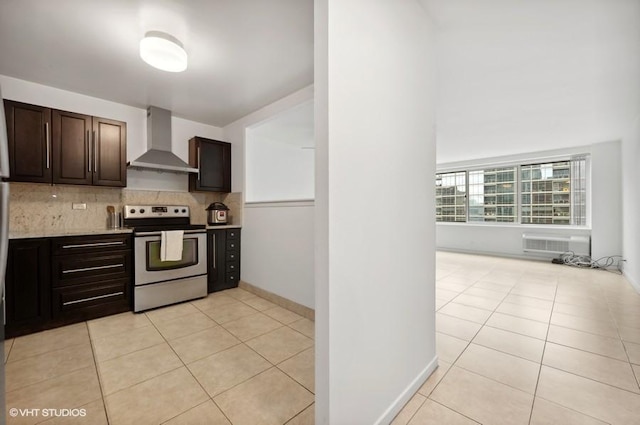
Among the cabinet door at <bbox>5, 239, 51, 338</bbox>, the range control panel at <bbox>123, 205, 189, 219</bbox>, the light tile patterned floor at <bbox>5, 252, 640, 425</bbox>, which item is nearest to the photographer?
the light tile patterned floor at <bbox>5, 252, 640, 425</bbox>

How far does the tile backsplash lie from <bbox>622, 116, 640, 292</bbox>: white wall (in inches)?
260

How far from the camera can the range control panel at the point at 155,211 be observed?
322 cm

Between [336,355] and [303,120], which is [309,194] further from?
[336,355]

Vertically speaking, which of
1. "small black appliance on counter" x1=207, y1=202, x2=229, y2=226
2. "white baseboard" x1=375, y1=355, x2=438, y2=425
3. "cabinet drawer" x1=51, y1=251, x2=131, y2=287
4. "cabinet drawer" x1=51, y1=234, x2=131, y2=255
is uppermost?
"small black appliance on counter" x1=207, y1=202, x2=229, y2=226

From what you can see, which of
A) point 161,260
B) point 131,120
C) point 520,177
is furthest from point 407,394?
point 520,177

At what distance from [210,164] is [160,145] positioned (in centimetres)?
67

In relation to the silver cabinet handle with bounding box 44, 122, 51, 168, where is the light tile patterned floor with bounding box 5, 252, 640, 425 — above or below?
below

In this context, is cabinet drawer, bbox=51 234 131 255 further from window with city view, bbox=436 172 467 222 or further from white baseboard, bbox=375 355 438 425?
window with city view, bbox=436 172 467 222

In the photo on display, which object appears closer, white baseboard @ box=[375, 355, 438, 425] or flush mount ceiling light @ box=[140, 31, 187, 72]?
white baseboard @ box=[375, 355, 438, 425]

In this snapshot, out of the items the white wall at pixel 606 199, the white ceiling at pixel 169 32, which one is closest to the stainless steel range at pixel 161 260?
the white ceiling at pixel 169 32

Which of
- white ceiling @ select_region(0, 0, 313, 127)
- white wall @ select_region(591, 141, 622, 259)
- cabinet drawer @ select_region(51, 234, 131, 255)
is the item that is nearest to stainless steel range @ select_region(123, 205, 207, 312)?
cabinet drawer @ select_region(51, 234, 131, 255)

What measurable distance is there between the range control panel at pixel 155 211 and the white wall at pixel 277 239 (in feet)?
2.71

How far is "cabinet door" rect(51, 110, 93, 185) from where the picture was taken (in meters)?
2.69

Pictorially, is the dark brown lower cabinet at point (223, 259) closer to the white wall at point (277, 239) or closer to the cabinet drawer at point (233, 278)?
the cabinet drawer at point (233, 278)
